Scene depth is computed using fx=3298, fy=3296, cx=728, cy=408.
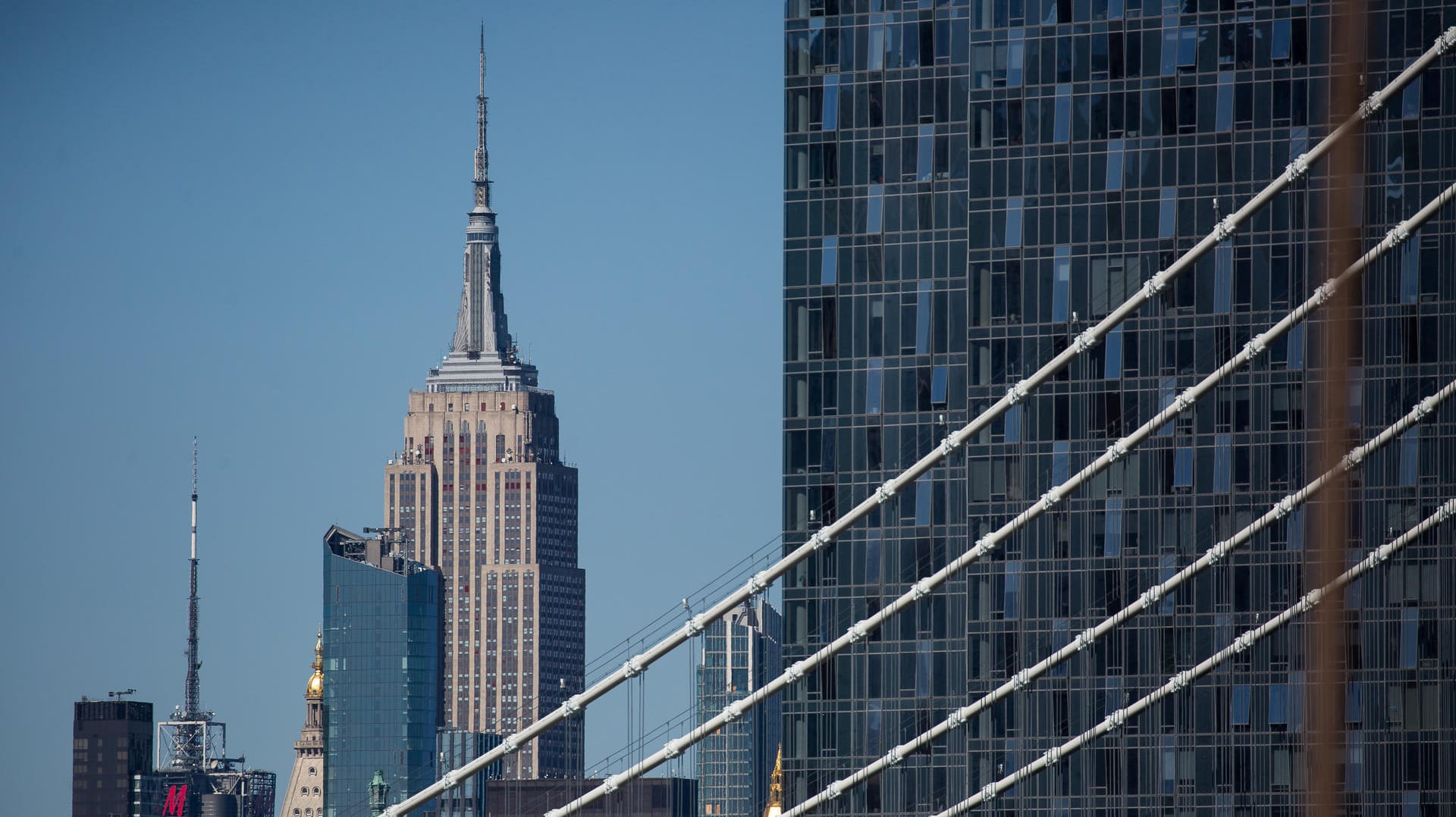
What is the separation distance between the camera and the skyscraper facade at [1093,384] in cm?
12088

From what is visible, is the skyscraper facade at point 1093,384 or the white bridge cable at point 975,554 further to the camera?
the skyscraper facade at point 1093,384

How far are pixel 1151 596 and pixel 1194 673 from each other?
183 inches

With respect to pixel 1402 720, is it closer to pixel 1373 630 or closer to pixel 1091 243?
pixel 1373 630

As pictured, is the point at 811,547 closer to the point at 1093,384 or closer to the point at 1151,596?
the point at 1151,596

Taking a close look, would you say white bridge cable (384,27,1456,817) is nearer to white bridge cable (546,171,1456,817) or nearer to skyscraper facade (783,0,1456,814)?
white bridge cable (546,171,1456,817)

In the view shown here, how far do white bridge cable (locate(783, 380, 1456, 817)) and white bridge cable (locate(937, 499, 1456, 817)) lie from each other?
8.76 ft

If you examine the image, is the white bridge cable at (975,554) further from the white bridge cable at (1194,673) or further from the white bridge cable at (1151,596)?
the white bridge cable at (1194,673)

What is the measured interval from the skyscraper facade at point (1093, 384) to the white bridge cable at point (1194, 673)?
460cm

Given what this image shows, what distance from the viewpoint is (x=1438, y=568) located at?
118625mm

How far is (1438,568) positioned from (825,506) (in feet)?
98.3

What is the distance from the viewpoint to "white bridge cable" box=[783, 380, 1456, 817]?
95688mm

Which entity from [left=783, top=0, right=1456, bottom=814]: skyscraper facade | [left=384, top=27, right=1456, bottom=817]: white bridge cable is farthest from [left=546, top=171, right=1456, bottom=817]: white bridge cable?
[left=783, top=0, right=1456, bottom=814]: skyscraper facade

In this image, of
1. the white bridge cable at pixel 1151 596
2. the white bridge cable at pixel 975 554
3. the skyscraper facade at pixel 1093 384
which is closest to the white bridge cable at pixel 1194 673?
the white bridge cable at pixel 1151 596

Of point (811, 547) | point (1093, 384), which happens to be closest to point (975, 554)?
point (811, 547)
